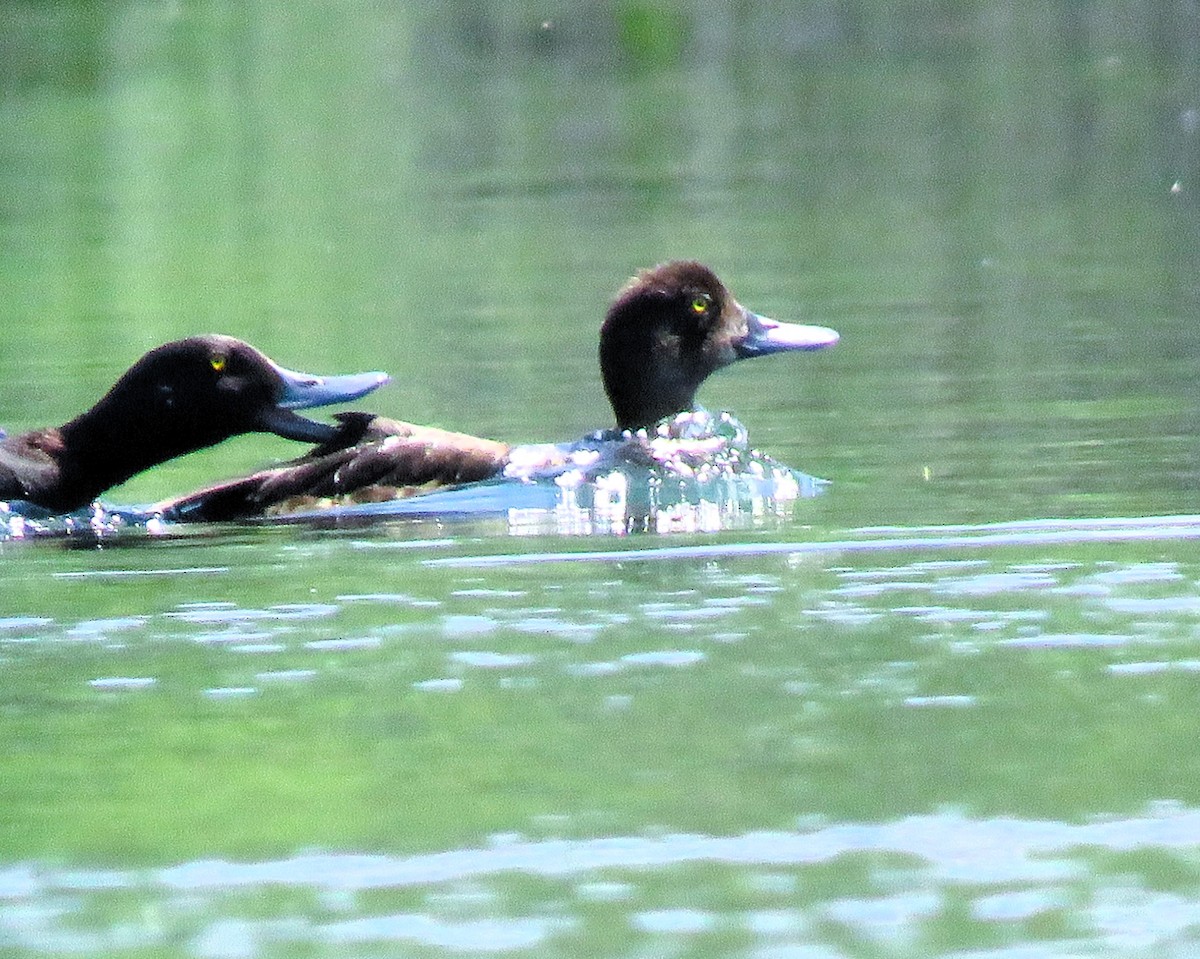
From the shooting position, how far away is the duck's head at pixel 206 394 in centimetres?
1159

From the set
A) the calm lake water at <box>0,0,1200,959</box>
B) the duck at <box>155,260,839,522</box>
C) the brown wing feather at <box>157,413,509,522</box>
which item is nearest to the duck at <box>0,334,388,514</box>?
the duck at <box>155,260,839,522</box>

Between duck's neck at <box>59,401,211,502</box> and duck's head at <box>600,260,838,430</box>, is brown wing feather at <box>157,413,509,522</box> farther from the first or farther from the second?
duck's head at <box>600,260,838,430</box>

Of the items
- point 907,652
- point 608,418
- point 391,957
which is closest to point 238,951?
point 391,957

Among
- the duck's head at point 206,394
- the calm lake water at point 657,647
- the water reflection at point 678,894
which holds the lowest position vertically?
the water reflection at point 678,894

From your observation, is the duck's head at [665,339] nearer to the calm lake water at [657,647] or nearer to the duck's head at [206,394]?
the calm lake water at [657,647]

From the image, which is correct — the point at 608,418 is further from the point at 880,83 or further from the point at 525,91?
the point at 525,91

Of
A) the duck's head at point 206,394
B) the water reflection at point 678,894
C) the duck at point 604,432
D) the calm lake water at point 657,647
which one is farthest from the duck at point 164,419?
the water reflection at point 678,894

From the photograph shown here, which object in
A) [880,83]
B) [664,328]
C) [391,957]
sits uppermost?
[880,83]

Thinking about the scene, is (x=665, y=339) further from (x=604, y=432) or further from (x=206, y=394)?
(x=206, y=394)

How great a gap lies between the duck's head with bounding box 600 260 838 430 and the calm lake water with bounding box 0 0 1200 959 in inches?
17.8

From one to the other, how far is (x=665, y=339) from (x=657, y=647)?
14.6 ft

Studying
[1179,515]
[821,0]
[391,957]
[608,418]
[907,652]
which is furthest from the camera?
[821,0]

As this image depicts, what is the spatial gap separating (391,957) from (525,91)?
1313 inches

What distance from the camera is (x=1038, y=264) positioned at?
18.9 meters
